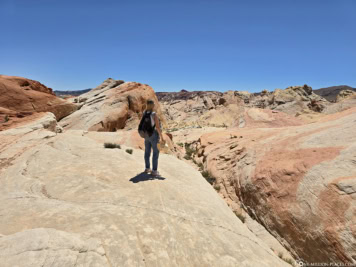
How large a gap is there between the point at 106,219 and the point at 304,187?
245 inches

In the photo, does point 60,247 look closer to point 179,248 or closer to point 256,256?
point 179,248

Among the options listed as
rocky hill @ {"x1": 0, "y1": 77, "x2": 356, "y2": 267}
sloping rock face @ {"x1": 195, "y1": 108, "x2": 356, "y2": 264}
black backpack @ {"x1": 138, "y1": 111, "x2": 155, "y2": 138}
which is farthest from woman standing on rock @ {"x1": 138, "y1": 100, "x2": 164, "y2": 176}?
sloping rock face @ {"x1": 195, "y1": 108, "x2": 356, "y2": 264}

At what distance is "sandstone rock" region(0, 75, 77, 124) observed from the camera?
1840 cm

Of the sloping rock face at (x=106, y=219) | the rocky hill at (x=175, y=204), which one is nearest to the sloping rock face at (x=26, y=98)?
the rocky hill at (x=175, y=204)

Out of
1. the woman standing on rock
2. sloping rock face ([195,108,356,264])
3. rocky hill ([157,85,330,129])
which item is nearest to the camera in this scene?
sloping rock face ([195,108,356,264])

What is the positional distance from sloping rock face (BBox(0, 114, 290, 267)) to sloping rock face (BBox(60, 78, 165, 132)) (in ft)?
44.1

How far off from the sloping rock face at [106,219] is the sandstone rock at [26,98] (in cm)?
1220

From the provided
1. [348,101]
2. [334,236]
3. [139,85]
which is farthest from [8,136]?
[348,101]

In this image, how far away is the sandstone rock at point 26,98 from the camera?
1840cm

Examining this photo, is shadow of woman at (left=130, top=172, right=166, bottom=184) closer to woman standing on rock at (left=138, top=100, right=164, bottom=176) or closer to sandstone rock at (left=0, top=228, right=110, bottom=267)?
woman standing on rock at (left=138, top=100, right=164, bottom=176)

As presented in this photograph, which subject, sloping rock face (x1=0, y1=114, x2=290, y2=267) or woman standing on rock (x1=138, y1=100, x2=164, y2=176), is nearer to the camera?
sloping rock face (x1=0, y1=114, x2=290, y2=267)

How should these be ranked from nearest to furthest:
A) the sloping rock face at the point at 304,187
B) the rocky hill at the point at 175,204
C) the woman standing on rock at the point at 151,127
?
the rocky hill at the point at 175,204
the sloping rock face at the point at 304,187
the woman standing on rock at the point at 151,127

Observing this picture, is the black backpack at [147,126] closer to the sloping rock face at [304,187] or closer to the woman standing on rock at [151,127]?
the woman standing on rock at [151,127]

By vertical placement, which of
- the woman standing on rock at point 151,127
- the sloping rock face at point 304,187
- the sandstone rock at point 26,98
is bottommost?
the sloping rock face at point 304,187
